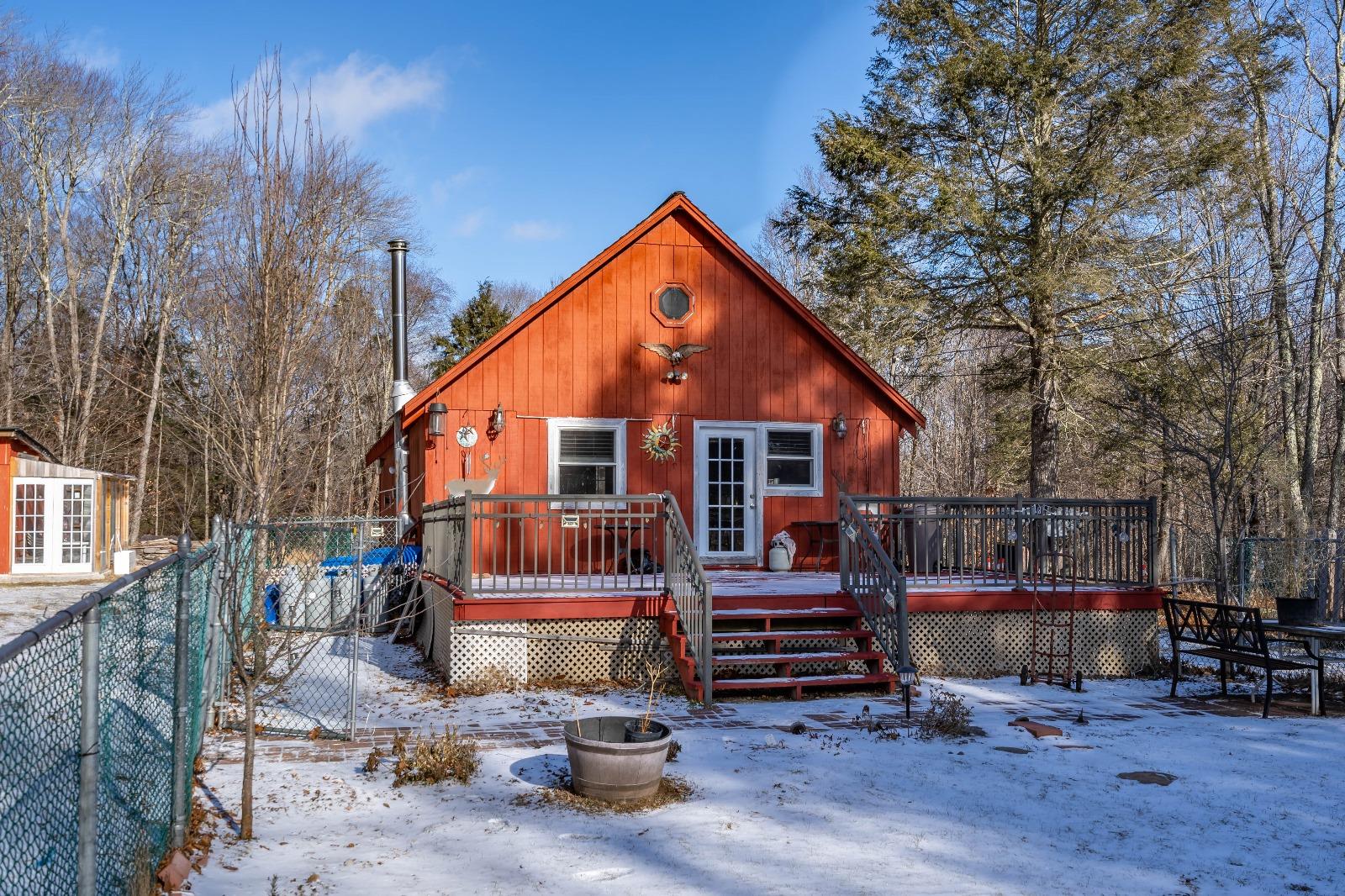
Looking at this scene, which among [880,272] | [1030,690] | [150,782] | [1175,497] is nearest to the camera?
[150,782]

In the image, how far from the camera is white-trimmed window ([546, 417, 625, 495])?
12.8 metres

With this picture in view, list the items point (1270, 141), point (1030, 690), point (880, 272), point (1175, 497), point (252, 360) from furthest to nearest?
point (1175, 497) → point (1270, 141) → point (880, 272) → point (1030, 690) → point (252, 360)

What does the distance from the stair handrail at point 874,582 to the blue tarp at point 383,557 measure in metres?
6.00

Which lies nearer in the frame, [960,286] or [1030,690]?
[1030,690]

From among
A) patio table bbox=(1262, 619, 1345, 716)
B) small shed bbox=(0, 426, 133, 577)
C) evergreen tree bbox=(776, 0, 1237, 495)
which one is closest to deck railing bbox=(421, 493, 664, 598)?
patio table bbox=(1262, 619, 1345, 716)

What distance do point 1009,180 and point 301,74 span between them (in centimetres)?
1480

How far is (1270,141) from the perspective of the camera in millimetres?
21828

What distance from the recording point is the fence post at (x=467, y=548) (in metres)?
8.88

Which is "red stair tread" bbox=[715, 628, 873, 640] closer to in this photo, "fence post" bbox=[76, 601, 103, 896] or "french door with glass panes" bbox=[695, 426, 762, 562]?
"french door with glass panes" bbox=[695, 426, 762, 562]

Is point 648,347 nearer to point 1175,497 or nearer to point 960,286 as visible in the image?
point 960,286

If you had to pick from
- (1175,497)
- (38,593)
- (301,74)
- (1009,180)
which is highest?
(1009,180)

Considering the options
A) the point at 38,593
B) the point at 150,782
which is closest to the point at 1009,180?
the point at 150,782

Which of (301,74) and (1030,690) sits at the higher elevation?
(301,74)

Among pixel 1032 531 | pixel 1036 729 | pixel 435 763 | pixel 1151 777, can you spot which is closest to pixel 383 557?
pixel 435 763
